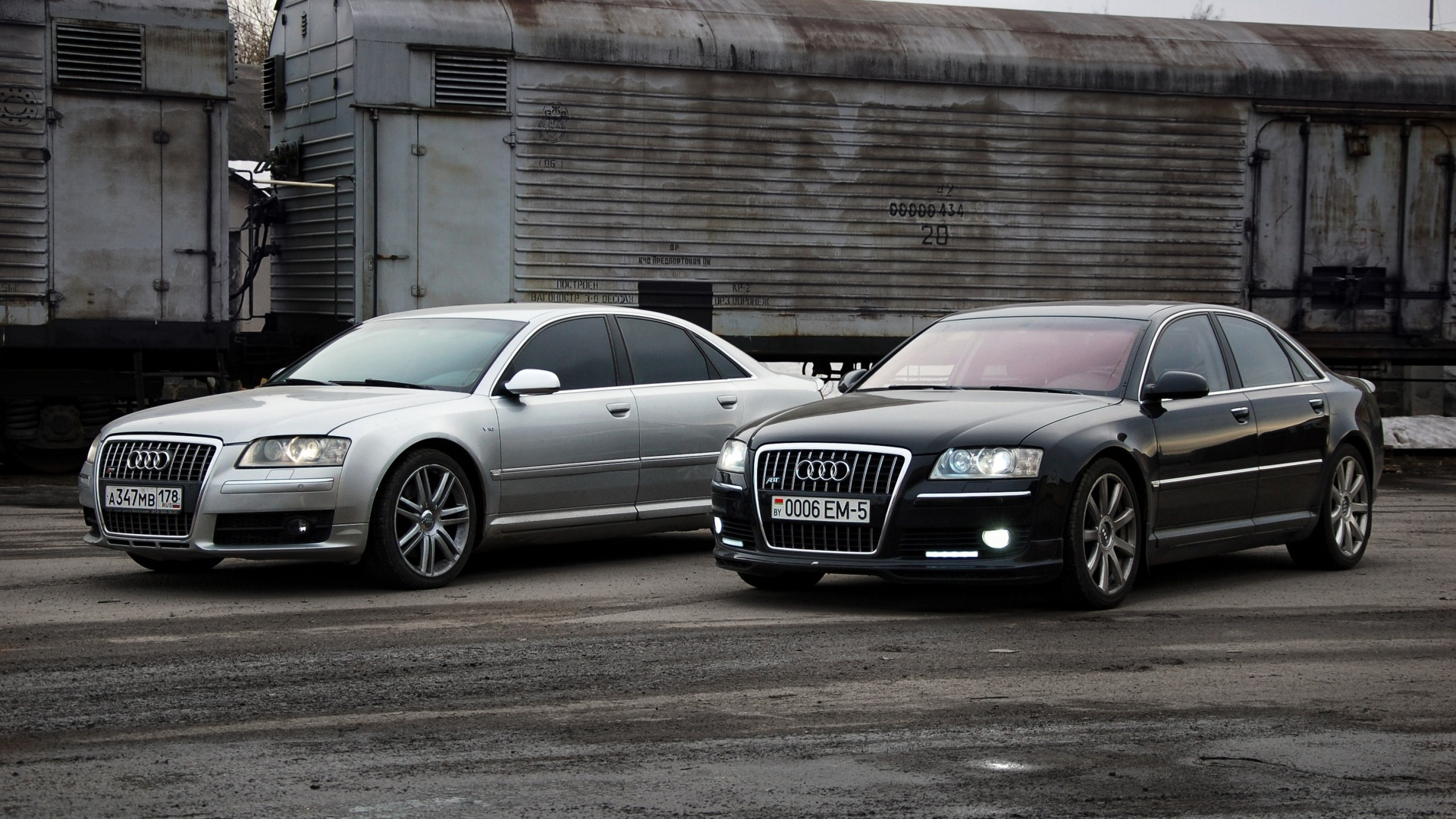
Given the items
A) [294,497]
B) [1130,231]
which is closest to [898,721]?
[294,497]

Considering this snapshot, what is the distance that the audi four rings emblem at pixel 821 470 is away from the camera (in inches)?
310

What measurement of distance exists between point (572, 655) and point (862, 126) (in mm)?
10567

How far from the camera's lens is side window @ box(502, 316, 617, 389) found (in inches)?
375

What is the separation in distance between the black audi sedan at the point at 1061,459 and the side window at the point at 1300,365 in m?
0.01

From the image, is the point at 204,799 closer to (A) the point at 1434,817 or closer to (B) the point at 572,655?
(B) the point at 572,655

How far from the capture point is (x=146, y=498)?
329 inches

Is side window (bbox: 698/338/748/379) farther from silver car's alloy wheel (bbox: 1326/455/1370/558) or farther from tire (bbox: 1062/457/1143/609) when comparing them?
silver car's alloy wheel (bbox: 1326/455/1370/558)

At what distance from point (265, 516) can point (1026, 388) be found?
373 centimetres

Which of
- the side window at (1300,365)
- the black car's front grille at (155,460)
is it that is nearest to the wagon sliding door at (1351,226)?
the side window at (1300,365)

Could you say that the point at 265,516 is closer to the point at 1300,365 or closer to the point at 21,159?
the point at 1300,365

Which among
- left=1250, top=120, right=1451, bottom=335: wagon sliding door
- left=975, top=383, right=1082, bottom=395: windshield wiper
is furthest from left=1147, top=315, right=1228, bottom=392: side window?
left=1250, top=120, right=1451, bottom=335: wagon sliding door

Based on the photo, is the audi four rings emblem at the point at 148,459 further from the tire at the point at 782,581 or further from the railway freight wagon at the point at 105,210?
the railway freight wagon at the point at 105,210

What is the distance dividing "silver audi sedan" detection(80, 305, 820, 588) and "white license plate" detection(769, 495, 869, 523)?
170 centimetres

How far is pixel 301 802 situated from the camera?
4.54 metres
